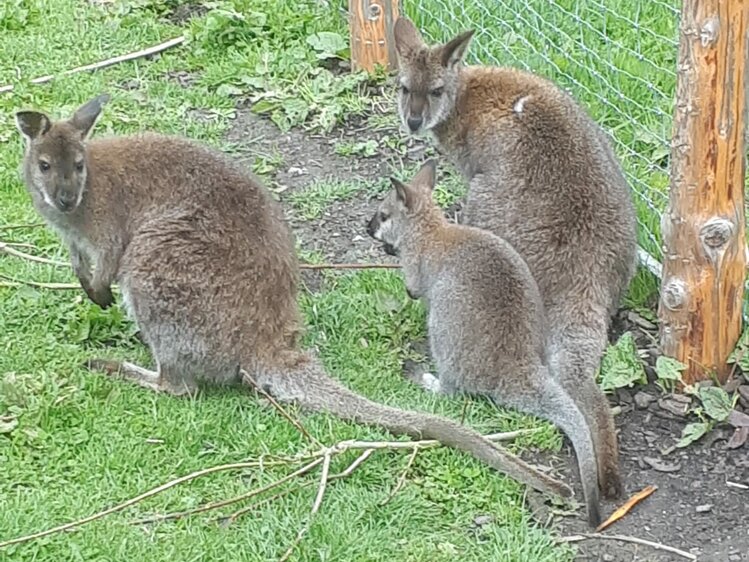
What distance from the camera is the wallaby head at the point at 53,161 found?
550cm

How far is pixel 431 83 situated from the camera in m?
6.62

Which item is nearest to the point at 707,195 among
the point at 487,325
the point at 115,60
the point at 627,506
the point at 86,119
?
the point at 487,325

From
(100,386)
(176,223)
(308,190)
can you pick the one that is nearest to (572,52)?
(308,190)

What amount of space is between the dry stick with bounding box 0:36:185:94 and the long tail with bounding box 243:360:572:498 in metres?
3.52

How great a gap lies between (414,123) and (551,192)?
1.14 m

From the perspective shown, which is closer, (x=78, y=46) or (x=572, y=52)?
(x=572, y=52)

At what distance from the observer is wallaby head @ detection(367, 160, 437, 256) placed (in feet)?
19.0

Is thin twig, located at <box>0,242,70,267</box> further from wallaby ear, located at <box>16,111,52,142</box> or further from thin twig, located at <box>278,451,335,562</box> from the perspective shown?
thin twig, located at <box>278,451,335,562</box>

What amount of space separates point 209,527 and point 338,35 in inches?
178

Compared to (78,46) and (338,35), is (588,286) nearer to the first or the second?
(338,35)

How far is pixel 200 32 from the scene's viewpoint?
8.58 metres

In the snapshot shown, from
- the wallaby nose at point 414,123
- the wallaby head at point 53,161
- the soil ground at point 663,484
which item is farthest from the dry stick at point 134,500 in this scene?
the wallaby nose at point 414,123

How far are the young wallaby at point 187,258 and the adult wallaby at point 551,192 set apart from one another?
2.62 feet

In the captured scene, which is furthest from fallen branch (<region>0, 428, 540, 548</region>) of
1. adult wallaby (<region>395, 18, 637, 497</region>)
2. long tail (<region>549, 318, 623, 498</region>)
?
adult wallaby (<region>395, 18, 637, 497</region>)
